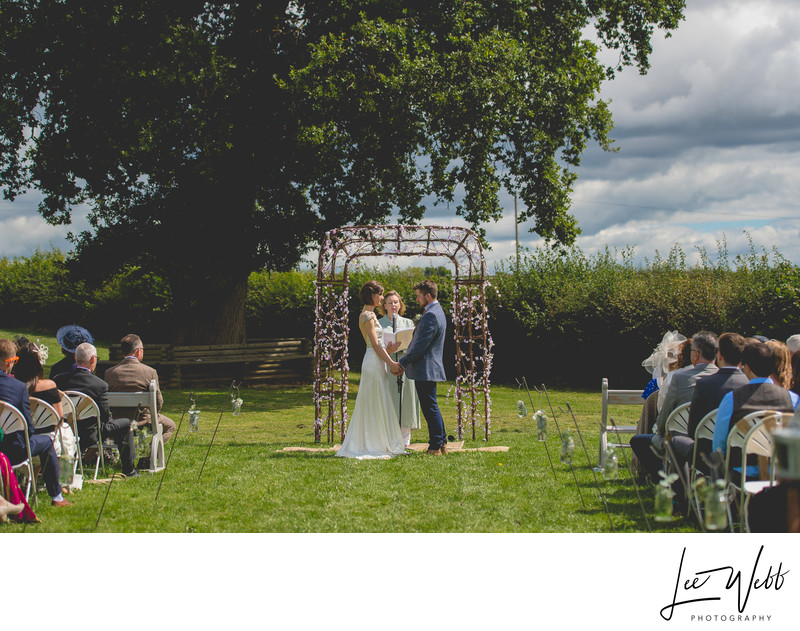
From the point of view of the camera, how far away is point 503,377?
22.3 m

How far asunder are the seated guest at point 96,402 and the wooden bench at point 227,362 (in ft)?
40.1

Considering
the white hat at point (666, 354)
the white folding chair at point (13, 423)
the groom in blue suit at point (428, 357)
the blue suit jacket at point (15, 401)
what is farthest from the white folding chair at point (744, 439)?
the blue suit jacket at point (15, 401)

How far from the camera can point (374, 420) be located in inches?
356

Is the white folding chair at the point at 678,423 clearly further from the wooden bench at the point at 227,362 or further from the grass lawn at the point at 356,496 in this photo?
the wooden bench at the point at 227,362

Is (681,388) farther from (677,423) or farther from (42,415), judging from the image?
(42,415)

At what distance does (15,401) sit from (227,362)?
15108mm

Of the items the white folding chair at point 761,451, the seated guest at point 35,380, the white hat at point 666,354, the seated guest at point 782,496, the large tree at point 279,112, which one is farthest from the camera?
the large tree at point 279,112

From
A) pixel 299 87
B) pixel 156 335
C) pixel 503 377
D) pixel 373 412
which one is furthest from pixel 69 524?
pixel 156 335

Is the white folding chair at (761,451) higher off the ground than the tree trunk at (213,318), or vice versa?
the tree trunk at (213,318)

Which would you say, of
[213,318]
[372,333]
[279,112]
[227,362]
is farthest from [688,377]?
[213,318]

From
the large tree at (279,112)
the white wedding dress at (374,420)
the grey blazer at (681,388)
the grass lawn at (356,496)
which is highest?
the large tree at (279,112)

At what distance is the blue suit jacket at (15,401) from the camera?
545cm

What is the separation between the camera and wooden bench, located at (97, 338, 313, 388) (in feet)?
65.2

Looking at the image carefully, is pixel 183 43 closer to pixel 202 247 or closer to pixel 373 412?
pixel 202 247
